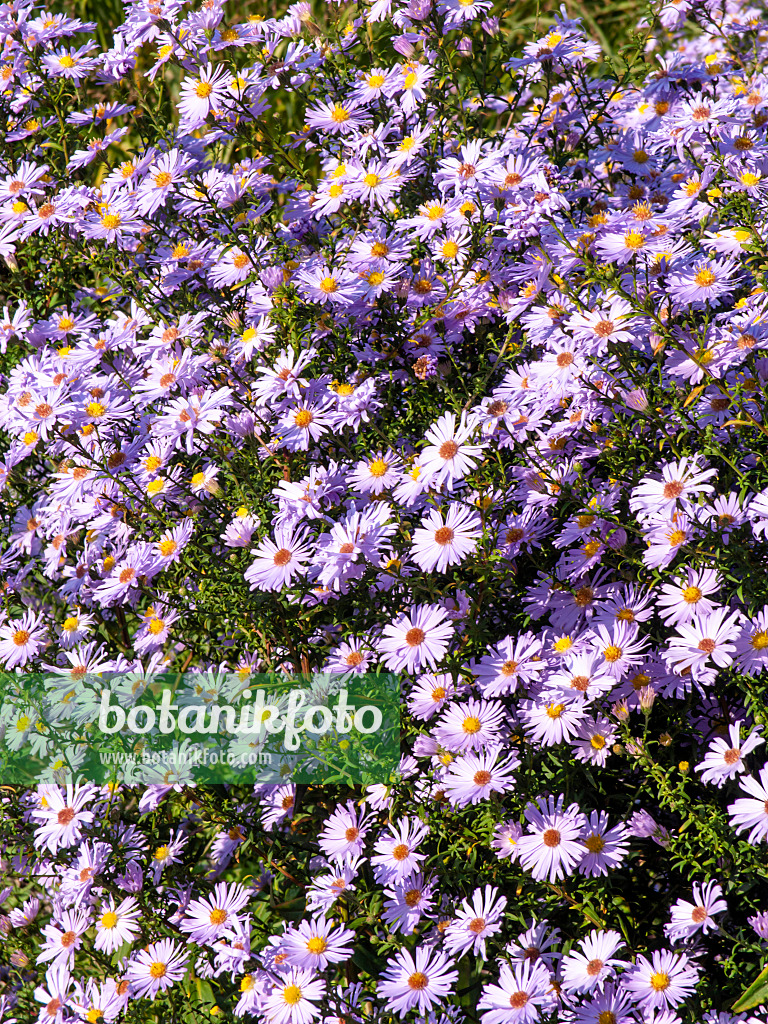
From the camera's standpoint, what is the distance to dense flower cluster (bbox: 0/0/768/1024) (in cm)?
195

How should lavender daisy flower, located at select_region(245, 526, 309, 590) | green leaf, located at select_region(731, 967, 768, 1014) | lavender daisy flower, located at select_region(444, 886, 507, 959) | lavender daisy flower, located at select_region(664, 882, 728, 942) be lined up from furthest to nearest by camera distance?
lavender daisy flower, located at select_region(245, 526, 309, 590), lavender daisy flower, located at select_region(444, 886, 507, 959), lavender daisy flower, located at select_region(664, 882, 728, 942), green leaf, located at select_region(731, 967, 768, 1014)

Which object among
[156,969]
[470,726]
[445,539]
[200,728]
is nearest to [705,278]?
[445,539]

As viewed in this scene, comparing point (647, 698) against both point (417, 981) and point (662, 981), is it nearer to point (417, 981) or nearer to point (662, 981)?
point (662, 981)

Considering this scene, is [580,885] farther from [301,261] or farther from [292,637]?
[301,261]

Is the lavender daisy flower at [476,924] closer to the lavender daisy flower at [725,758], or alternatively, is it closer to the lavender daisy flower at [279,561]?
the lavender daisy flower at [725,758]

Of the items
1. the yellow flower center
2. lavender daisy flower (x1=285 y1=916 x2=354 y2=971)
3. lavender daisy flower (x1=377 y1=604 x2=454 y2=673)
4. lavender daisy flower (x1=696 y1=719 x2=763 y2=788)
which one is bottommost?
lavender daisy flower (x1=696 y1=719 x2=763 y2=788)

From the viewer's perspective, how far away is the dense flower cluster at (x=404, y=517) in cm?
195

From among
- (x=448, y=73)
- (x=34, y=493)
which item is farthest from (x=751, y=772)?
(x=34, y=493)

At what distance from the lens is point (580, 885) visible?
197 centimetres

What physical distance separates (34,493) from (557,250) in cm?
179

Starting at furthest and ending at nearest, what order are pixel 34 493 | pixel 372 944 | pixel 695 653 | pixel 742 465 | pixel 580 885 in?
pixel 34 493 → pixel 372 944 → pixel 742 465 → pixel 580 885 → pixel 695 653

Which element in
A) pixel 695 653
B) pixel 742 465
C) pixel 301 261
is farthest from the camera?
pixel 301 261

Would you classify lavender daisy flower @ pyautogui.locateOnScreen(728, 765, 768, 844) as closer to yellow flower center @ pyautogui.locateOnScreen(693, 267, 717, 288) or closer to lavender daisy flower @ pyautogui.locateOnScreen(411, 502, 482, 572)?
lavender daisy flower @ pyautogui.locateOnScreen(411, 502, 482, 572)

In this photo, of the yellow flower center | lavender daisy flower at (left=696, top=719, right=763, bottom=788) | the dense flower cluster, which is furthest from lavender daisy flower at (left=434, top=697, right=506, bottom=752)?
the yellow flower center
